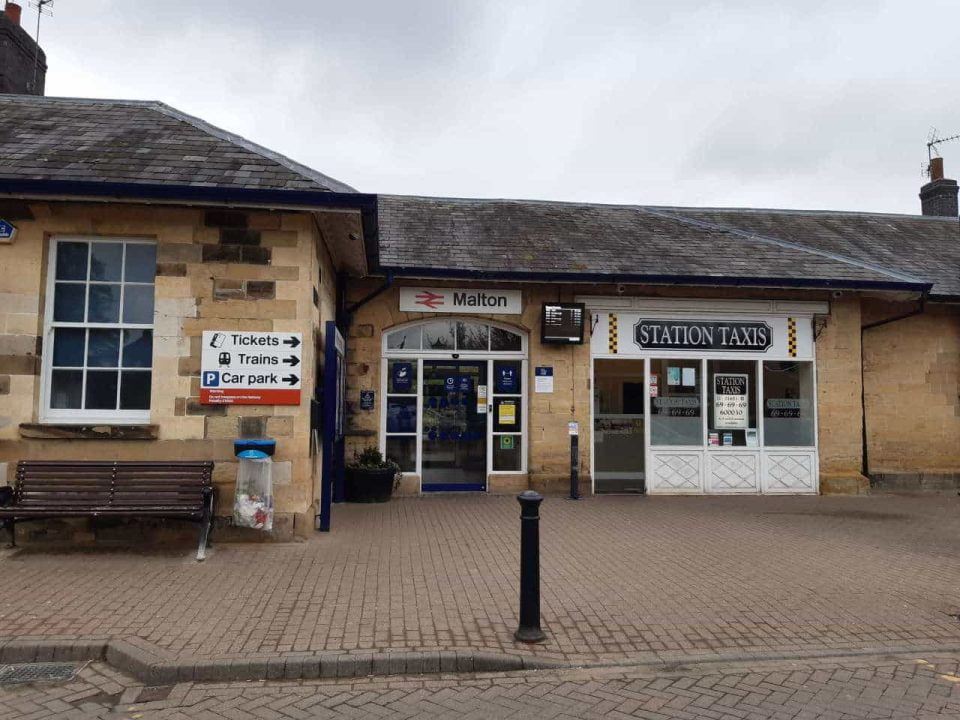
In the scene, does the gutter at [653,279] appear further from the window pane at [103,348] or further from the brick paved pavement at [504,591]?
the window pane at [103,348]

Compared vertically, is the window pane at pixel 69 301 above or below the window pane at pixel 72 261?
below

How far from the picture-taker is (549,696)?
4180mm

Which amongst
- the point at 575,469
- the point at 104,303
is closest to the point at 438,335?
the point at 575,469

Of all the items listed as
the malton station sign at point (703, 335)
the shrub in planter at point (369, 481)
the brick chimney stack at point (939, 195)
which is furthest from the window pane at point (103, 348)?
the brick chimney stack at point (939, 195)

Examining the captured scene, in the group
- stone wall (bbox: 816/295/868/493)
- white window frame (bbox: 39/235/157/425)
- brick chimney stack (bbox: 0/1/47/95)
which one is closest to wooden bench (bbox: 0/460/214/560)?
white window frame (bbox: 39/235/157/425)

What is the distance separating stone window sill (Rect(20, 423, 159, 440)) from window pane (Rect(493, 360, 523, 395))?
19.3ft

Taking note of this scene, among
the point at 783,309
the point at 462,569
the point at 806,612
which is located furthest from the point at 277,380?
the point at 783,309

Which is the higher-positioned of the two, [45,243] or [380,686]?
[45,243]

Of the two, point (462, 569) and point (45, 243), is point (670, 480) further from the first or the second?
point (45, 243)

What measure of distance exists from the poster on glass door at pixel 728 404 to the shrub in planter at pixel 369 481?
5.72 meters

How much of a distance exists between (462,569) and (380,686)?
2516 mm

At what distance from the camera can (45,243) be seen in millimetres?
7781

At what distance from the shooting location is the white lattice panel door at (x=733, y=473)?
12273 mm

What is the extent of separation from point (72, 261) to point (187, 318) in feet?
4.95
